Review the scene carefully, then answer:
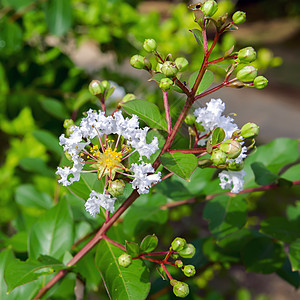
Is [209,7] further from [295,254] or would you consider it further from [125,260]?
[295,254]

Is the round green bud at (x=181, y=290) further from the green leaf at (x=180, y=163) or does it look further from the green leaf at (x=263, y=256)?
the green leaf at (x=263, y=256)

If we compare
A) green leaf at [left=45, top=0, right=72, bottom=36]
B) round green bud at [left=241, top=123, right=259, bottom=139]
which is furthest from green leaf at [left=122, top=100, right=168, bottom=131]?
green leaf at [left=45, top=0, right=72, bottom=36]

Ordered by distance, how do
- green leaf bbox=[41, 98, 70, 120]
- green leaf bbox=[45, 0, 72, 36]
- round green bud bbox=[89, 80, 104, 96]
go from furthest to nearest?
green leaf bbox=[45, 0, 72, 36] → green leaf bbox=[41, 98, 70, 120] → round green bud bbox=[89, 80, 104, 96]

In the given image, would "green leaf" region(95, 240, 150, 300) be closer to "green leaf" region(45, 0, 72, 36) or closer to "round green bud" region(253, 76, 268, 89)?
"round green bud" region(253, 76, 268, 89)

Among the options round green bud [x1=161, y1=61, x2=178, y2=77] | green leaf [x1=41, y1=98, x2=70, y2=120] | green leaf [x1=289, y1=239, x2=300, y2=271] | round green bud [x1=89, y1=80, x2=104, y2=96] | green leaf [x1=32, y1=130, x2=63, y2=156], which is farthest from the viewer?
green leaf [x1=41, y1=98, x2=70, y2=120]

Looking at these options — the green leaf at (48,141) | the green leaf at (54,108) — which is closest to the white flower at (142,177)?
the green leaf at (48,141)
